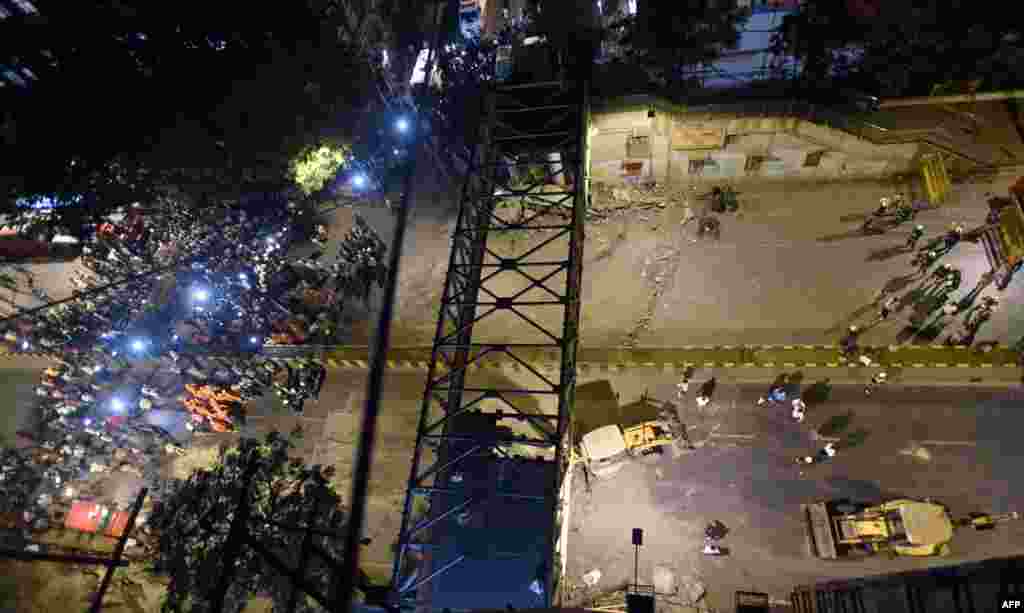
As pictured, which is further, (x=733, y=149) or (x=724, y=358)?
(x=733, y=149)

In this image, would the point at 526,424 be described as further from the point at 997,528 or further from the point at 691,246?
the point at 997,528

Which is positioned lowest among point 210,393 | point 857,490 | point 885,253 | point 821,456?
point 857,490

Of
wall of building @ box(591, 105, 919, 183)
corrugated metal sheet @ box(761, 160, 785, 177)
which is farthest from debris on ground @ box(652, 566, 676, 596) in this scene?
corrugated metal sheet @ box(761, 160, 785, 177)

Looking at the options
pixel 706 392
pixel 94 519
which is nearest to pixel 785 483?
pixel 706 392

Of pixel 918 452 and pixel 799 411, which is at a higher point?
pixel 799 411

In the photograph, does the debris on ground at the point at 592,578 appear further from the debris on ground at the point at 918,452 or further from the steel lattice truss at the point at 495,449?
the debris on ground at the point at 918,452

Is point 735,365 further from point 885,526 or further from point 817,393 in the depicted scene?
point 885,526

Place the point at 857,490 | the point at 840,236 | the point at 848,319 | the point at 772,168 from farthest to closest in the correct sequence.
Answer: the point at 772,168
the point at 840,236
the point at 848,319
the point at 857,490
